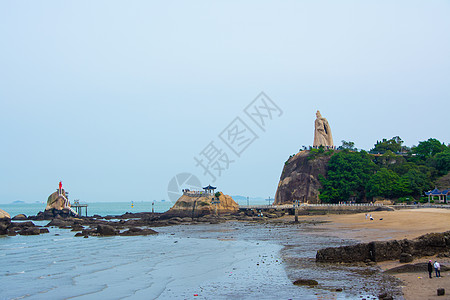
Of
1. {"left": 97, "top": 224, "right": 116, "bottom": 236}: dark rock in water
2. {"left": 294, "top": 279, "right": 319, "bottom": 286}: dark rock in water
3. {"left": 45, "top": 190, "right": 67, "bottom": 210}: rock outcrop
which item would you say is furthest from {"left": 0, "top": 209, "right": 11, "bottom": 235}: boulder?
{"left": 294, "top": 279, "right": 319, "bottom": 286}: dark rock in water

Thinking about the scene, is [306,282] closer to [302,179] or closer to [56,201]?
[302,179]

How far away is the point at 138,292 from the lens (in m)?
21.2

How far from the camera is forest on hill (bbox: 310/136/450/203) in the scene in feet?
271

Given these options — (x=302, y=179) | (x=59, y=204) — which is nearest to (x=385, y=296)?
(x=302, y=179)

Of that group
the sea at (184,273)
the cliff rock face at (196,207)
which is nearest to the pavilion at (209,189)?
the cliff rock face at (196,207)

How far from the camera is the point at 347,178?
90.9 metres

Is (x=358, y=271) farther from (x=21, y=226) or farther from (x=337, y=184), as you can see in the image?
(x=337, y=184)

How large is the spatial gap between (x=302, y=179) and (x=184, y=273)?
77.2 m

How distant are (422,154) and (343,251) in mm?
88899

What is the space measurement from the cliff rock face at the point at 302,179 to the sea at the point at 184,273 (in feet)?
188

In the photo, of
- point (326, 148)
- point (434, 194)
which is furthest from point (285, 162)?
point (434, 194)

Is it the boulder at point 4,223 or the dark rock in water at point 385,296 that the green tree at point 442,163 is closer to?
the dark rock in water at point 385,296

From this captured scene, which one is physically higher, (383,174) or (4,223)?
(383,174)

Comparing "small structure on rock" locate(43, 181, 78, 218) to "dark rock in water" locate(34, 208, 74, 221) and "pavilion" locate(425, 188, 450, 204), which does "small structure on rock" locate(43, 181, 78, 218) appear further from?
"pavilion" locate(425, 188, 450, 204)
